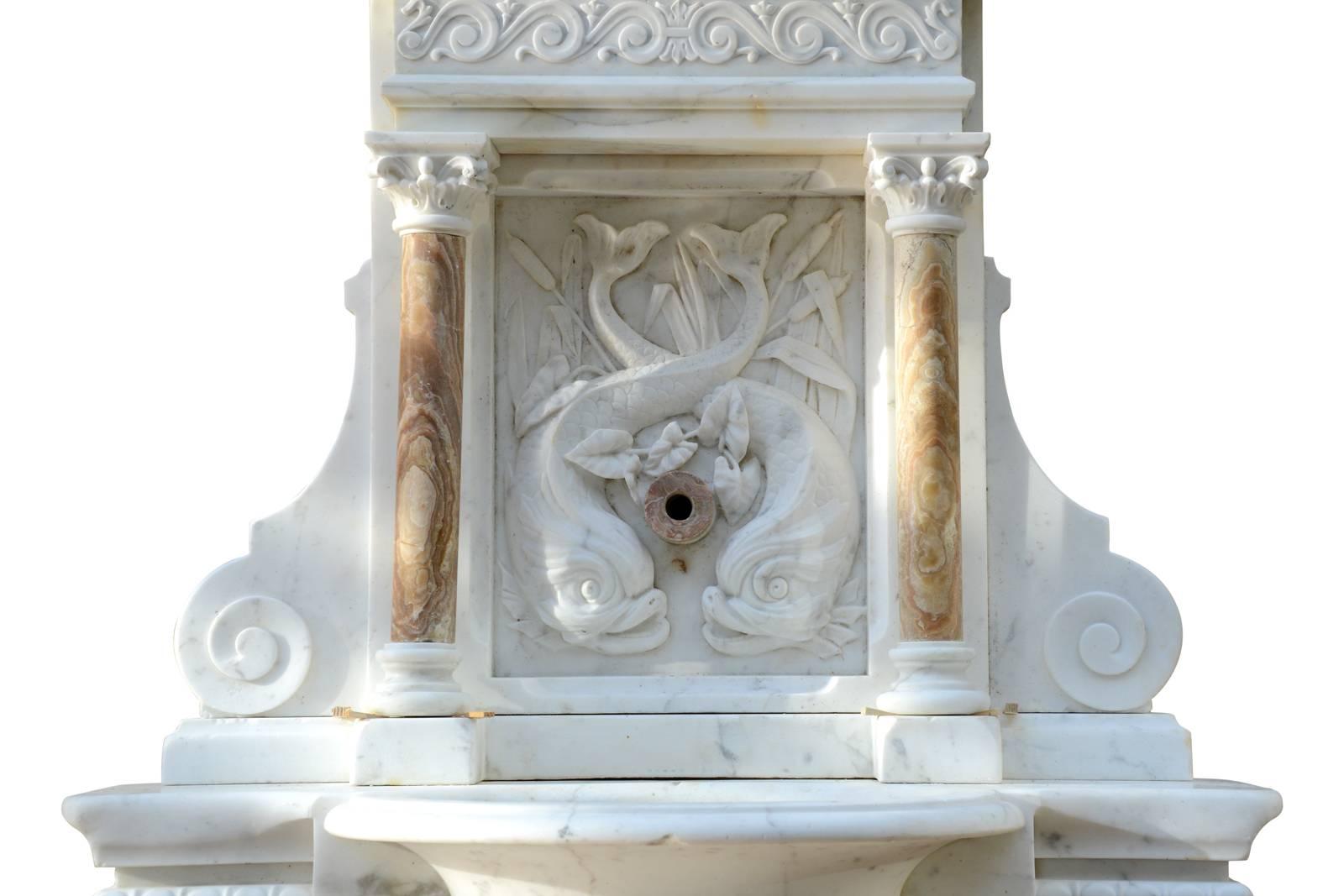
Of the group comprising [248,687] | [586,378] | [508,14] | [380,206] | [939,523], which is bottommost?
[248,687]

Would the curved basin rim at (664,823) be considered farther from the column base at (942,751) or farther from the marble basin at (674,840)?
the column base at (942,751)

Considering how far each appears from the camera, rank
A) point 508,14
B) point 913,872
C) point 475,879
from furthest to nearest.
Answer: point 508,14 → point 913,872 → point 475,879

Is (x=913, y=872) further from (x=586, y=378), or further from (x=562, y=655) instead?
(x=586, y=378)

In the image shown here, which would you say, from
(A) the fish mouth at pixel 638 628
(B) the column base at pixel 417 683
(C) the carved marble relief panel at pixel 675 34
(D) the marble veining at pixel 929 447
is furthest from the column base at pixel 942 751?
(C) the carved marble relief panel at pixel 675 34

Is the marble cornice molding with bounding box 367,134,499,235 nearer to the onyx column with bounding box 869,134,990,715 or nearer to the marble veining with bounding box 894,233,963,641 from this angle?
the onyx column with bounding box 869,134,990,715

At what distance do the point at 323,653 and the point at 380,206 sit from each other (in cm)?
150

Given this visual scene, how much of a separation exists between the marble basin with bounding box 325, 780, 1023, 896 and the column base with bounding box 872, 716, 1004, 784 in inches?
12.8

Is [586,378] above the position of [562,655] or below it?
above

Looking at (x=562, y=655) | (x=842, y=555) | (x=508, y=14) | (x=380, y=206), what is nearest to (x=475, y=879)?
(x=562, y=655)

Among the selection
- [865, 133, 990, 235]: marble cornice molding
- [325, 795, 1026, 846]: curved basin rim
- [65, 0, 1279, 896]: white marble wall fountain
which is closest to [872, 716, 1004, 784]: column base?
[65, 0, 1279, 896]: white marble wall fountain

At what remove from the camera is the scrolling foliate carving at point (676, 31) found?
6.93 meters

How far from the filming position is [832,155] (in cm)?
712

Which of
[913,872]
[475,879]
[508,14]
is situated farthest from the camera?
[508,14]

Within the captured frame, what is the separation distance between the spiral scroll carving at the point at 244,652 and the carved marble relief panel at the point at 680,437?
68 cm
